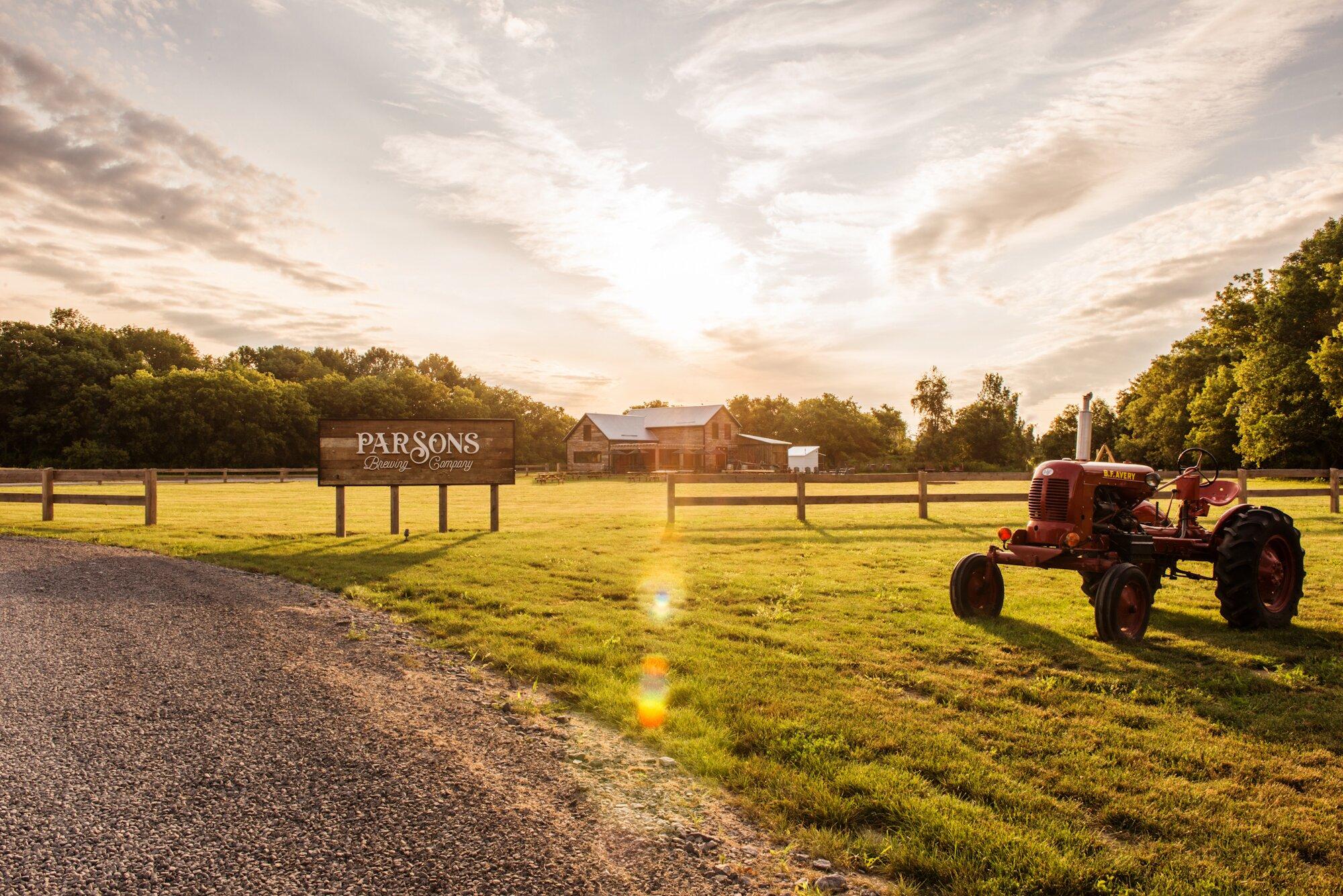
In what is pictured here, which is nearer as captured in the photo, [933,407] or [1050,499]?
[1050,499]

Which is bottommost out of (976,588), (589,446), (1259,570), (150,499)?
(976,588)

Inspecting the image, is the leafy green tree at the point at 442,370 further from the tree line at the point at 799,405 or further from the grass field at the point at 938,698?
the grass field at the point at 938,698

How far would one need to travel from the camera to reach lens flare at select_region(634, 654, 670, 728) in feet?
15.1

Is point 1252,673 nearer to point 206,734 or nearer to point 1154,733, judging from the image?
point 1154,733

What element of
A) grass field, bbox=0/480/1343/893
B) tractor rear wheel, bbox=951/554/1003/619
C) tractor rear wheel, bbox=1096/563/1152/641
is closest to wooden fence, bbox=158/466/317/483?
grass field, bbox=0/480/1343/893

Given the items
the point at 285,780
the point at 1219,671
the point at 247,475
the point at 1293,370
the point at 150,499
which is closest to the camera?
the point at 285,780

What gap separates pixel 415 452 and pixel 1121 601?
12.5 meters

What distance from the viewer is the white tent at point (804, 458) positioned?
6178 centimetres

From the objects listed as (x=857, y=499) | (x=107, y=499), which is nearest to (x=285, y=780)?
(x=857, y=499)

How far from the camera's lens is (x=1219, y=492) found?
7.77 meters

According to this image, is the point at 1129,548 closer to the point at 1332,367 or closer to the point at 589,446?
the point at 1332,367

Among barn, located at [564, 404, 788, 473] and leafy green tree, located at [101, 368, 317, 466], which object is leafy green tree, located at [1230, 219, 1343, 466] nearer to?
barn, located at [564, 404, 788, 473]

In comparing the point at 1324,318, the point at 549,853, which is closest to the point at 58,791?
the point at 549,853

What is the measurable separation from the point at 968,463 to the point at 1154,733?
6826 centimetres
